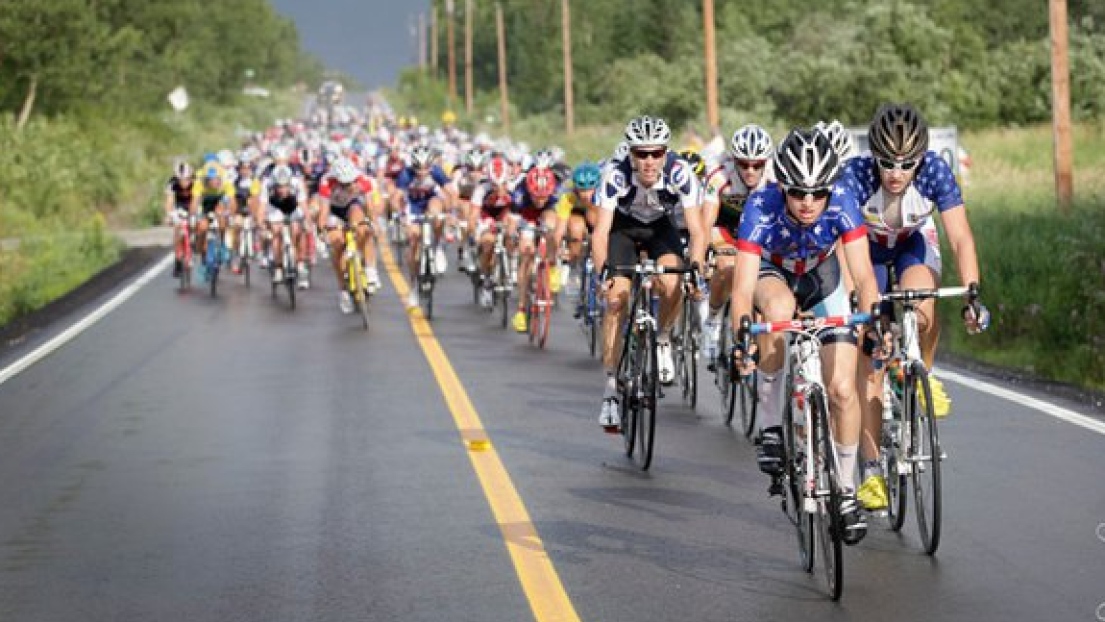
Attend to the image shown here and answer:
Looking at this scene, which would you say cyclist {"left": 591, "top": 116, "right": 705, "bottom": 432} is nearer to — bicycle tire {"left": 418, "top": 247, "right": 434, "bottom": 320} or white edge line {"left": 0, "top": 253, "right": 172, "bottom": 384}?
white edge line {"left": 0, "top": 253, "right": 172, "bottom": 384}

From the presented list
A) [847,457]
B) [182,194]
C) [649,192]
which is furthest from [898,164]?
[182,194]

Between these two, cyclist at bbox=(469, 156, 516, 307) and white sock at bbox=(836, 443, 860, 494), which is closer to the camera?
white sock at bbox=(836, 443, 860, 494)

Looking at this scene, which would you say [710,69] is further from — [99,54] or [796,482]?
[796,482]

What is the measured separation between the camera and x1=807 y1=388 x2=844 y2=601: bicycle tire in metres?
8.58

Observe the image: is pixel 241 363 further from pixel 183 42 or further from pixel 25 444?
pixel 183 42

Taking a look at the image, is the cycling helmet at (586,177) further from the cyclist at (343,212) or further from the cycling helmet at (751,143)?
the cyclist at (343,212)

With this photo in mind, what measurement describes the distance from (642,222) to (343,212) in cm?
1017

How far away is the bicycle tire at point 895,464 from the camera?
9688 millimetres

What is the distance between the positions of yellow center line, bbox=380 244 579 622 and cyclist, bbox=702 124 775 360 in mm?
1712

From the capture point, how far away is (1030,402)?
48.9ft

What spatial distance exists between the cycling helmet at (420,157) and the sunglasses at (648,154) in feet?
44.1

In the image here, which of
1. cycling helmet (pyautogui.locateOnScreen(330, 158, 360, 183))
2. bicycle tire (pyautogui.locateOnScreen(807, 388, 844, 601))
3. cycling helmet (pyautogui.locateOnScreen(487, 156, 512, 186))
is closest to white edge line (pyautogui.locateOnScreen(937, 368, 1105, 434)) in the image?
bicycle tire (pyautogui.locateOnScreen(807, 388, 844, 601))

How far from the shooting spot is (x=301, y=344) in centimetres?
2077

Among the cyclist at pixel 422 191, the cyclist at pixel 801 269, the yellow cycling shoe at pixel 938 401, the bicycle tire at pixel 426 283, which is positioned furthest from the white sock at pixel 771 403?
the cyclist at pixel 422 191
